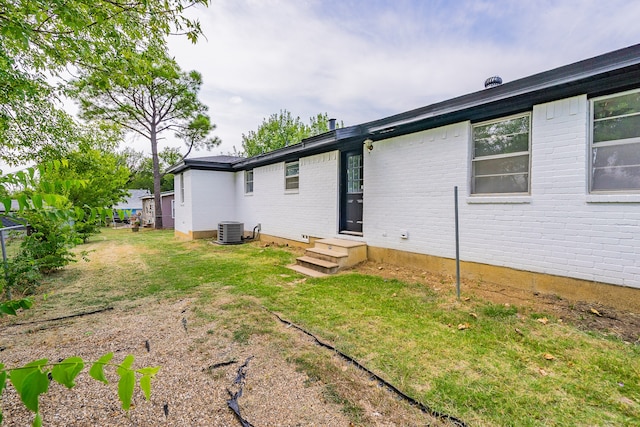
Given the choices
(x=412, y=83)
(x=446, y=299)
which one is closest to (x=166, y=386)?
(x=446, y=299)

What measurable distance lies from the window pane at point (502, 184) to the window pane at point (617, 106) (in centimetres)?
112

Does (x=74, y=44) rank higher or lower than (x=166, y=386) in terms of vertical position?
higher

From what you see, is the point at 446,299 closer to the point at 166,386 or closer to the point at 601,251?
the point at 601,251

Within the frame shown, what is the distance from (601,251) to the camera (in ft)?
12.5

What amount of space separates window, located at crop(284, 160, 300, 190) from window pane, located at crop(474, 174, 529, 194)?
17.5ft

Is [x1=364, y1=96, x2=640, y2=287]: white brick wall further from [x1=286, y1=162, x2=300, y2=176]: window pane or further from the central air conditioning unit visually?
the central air conditioning unit

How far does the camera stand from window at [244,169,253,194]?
1168 centimetres

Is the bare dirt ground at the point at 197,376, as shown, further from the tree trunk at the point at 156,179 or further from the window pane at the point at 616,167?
the tree trunk at the point at 156,179

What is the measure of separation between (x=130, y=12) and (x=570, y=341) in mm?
5998

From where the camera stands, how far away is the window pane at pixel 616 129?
368cm

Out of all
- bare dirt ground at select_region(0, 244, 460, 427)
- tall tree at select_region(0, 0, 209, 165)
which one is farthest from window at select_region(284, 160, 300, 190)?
bare dirt ground at select_region(0, 244, 460, 427)

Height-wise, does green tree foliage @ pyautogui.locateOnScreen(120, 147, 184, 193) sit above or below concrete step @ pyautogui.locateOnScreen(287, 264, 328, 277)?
above

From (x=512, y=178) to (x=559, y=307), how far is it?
1990 millimetres

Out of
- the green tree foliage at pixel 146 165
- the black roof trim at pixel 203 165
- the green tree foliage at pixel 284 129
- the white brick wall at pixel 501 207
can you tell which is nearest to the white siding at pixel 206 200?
the black roof trim at pixel 203 165
